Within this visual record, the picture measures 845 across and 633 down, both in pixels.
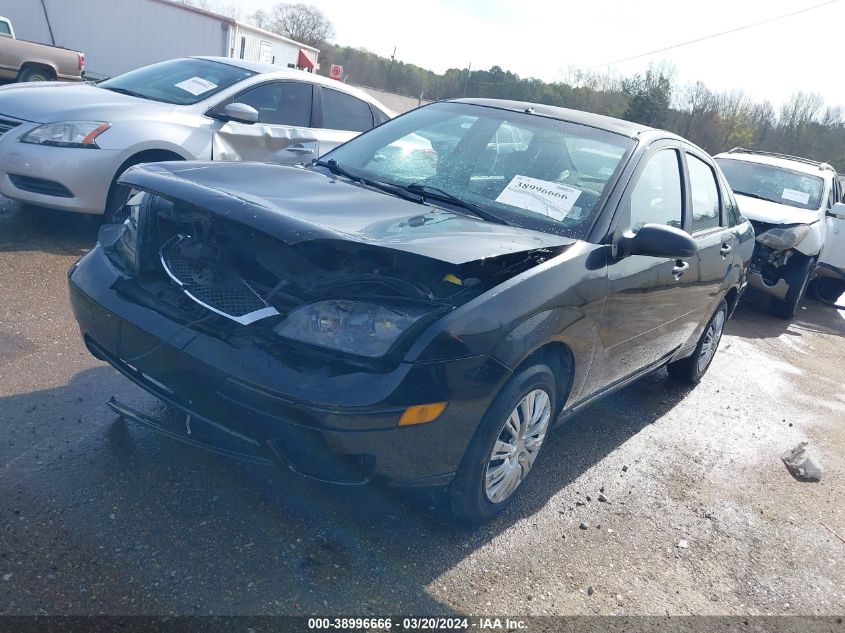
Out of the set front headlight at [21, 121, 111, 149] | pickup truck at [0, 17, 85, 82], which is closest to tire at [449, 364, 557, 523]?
front headlight at [21, 121, 111, 149]

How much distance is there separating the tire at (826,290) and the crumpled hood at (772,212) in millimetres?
2221

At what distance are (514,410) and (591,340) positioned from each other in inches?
24.8

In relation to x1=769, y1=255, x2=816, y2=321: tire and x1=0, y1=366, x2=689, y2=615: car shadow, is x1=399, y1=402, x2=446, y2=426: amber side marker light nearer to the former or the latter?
x1=0, y1=366, x2=689, y2=615: car shadow

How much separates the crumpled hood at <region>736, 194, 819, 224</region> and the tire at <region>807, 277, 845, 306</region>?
2.22m

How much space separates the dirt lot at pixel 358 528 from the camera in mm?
2508

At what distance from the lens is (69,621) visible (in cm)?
221

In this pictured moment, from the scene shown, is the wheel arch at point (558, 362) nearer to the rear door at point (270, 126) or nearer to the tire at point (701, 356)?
the tire at point (701, 356)

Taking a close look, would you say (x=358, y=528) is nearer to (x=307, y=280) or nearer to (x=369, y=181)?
(x=307, y=280)

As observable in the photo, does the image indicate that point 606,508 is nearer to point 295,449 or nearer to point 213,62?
point 295,449

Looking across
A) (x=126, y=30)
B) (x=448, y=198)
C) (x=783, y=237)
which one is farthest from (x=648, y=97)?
(x=448, y=198)

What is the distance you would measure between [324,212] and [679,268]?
2.20 meters

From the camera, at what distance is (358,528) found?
9.70 feet

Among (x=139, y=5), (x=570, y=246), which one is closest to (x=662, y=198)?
(x=570, y=246)

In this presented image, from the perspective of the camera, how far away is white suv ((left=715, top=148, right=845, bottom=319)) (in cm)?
825
